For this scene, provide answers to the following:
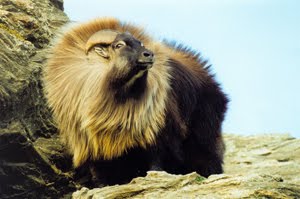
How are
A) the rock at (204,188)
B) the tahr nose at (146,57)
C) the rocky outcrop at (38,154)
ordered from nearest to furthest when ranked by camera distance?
the rock at (204,188)
the rocky outcrop at (38,154)
the tahr nose at (146,57)

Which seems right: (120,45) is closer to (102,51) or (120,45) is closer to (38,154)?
(102,51)

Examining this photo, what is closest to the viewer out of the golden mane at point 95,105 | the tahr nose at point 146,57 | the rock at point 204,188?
the rock at point 204,188

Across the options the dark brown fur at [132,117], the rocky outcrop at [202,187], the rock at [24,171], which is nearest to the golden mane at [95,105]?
the dark brown fur at [132,117]

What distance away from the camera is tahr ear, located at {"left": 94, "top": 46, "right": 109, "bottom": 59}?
922 cm

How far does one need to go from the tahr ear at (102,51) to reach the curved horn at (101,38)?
0.22ft

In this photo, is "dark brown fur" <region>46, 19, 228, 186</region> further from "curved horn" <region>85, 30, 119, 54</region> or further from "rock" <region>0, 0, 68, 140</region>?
"rock" <region>0, 0, 68, 140</region>

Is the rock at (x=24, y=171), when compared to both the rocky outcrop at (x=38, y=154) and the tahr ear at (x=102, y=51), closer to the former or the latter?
the rocky outcrop at (x=38, y=154)

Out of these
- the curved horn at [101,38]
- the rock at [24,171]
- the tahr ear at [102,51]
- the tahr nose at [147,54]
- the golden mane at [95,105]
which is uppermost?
the curved horn at [101,38]

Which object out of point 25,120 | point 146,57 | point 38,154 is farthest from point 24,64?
point 146,57

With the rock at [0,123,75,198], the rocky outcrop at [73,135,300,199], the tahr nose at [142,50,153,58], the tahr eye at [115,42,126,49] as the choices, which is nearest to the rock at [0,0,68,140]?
the rock at [0,123,75,198]

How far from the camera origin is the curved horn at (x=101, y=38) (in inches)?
364

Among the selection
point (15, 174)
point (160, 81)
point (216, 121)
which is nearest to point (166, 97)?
point (160, 81)

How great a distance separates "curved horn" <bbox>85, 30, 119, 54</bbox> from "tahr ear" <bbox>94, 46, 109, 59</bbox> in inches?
2.6

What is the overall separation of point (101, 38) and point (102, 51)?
174 mm
